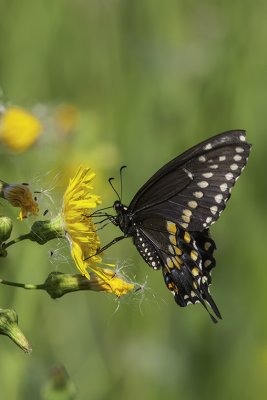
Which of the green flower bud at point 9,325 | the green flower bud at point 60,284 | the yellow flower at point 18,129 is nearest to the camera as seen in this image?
the green flower bud at point 9,325

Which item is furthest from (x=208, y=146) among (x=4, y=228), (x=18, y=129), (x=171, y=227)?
(x=18, y=129)

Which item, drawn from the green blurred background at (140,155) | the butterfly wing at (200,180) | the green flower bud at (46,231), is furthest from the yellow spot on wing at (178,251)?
the green flower bud at (46,231)

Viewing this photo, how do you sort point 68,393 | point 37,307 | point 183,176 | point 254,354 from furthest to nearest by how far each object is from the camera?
point 254,354, point 37,307, point 183,176, point 68,393

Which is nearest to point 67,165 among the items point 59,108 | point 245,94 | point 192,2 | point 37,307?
point 59,108

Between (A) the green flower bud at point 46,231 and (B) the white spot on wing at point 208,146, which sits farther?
(B) the white spot on wing at point 208,146

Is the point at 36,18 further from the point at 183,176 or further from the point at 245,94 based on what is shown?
the point at 183,176

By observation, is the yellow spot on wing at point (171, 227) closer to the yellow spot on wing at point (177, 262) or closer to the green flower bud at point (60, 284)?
the yellow spot on wing at point (177, 262)
